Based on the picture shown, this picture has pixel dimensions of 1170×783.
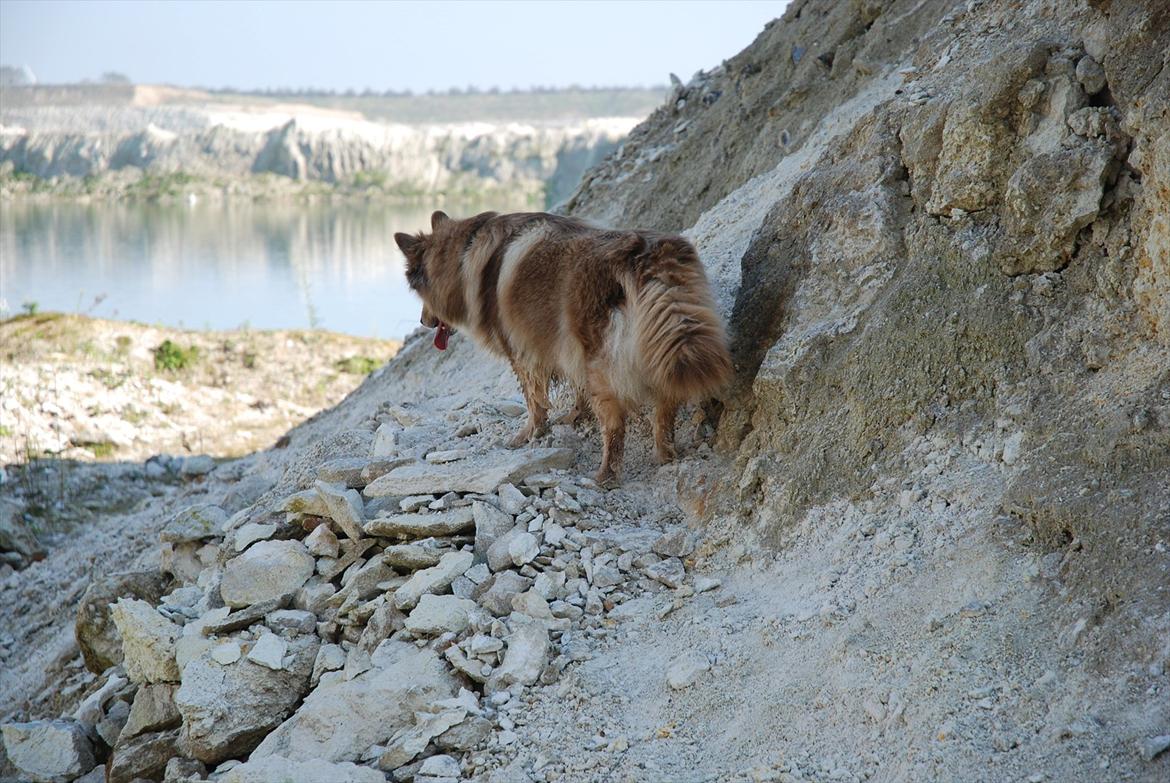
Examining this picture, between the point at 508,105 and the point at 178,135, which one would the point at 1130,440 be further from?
the point at 508,105

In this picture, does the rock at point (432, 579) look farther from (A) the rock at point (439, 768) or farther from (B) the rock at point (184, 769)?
(B) the rock at point (184, 769)

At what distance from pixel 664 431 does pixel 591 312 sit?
0.75 m

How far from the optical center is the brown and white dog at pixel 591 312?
16.5 ft

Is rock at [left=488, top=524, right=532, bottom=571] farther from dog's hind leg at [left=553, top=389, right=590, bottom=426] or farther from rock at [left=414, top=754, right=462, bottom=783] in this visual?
dog's hind leg at [left=553, top=389, right=590, bottom=426]

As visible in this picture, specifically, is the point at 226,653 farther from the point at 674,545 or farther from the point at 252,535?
the point at 674,545

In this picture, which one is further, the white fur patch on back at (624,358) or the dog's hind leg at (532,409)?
the dog's hind leg at (532,409)

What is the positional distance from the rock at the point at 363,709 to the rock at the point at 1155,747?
2604 mm

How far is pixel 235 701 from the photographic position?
4.87m

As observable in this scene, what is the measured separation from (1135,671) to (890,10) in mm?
6423

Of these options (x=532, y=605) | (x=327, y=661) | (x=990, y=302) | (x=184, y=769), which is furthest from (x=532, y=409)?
(x=990, y=302)

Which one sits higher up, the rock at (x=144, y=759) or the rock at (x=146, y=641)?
the rock at (x=146, y=641)

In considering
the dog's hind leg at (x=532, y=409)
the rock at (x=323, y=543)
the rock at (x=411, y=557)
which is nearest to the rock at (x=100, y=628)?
the rock at (x=323, y=543)

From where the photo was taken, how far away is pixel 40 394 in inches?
507

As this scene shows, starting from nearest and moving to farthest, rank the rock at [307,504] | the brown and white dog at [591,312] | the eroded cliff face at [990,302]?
the eroded cliff face at [990,302], the brown and white dog at [591,312], the rock at [307,504]
